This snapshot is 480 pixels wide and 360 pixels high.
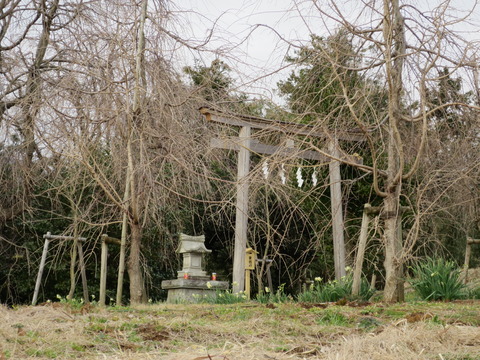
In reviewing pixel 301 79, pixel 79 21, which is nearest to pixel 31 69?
pixel 79 21

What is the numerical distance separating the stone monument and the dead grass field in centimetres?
358

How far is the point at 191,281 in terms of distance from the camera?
361 inches

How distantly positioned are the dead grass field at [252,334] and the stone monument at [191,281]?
358cm

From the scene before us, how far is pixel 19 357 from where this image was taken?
2.94 metres

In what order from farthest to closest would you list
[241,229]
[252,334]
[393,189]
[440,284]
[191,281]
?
1. [191,281]
2. [241,229]
3. [440,284]
4. [393,189]
5. [252,334]

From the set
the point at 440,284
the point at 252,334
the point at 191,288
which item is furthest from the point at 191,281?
the point at 252,334

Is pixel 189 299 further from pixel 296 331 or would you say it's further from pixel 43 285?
pixel 296 331

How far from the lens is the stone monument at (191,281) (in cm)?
910

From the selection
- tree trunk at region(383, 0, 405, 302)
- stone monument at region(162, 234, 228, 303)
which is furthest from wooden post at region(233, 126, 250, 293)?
tree trunk at region(383, 0, 405, 302)

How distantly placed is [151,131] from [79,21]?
198 centimetres

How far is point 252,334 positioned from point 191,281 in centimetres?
541

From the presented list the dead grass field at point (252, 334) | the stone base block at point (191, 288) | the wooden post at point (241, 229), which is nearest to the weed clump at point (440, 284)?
the dead grass field at point (252, 334)

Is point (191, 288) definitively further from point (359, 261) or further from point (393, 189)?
point (393, 189)

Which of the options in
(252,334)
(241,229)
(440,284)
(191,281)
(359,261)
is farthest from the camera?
(191,281)
